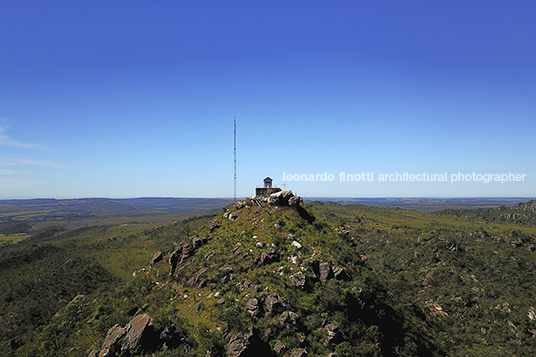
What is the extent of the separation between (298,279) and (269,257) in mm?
6207

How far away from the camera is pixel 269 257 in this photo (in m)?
41.2

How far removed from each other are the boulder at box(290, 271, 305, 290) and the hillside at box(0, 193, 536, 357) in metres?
0.19

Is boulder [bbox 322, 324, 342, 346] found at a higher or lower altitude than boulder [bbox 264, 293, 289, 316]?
lower

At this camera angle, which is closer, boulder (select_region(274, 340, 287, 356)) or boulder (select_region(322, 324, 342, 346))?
boulder (select_region(274, 340, 287, 356))

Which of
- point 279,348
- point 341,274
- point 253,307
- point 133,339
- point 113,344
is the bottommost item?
point 113,344

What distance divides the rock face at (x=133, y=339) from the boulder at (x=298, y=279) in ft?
59.8

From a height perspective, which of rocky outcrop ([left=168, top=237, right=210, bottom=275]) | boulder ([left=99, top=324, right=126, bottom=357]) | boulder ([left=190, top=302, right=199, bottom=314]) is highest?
rocky outcrop ([left=168, top=237, right=210, bottom=275])

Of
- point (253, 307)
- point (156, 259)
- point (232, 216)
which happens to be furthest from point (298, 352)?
point (156, 259)

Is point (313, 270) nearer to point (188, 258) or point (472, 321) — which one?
point (188, 258)

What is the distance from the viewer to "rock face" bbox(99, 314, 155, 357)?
32.6 metres

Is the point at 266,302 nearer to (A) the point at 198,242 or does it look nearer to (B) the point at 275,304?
(B) the point at 275,304

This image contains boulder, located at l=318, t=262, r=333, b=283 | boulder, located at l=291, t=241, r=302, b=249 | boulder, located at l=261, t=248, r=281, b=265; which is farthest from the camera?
boulder, located at l=291, t=241, r=302, b=249

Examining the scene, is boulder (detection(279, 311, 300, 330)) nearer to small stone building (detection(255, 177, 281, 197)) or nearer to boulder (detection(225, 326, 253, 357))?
boulder (detection(225, 326, 253, 357))

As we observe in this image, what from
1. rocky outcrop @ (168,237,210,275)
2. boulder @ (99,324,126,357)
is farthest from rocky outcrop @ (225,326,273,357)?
rocky outcrop @ (168,237,210,275)
